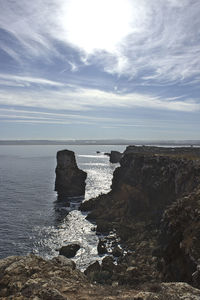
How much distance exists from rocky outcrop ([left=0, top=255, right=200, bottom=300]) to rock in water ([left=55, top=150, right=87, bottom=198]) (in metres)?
71.0

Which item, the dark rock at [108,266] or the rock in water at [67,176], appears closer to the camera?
the dark rock at [108,266]

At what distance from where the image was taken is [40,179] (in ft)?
→ 371

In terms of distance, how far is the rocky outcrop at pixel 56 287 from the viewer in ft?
37.7

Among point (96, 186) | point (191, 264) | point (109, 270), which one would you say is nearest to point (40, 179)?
point (96, 186)

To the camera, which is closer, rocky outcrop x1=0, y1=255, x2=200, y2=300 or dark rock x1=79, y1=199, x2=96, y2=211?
rocky outcrop x1=0, y1=255, x2=200, y2=300

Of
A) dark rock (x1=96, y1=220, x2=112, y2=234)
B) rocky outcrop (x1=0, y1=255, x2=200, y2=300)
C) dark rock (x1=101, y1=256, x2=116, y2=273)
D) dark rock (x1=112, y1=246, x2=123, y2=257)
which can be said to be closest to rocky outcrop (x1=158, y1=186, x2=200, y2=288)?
rocky outcrop (x1=0, y1=255, x2=200, y2=300)

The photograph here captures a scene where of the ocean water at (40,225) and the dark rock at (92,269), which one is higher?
the dark rock at (92,269)

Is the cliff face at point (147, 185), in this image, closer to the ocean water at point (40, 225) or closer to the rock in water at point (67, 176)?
the ocean water at point (40, 225)

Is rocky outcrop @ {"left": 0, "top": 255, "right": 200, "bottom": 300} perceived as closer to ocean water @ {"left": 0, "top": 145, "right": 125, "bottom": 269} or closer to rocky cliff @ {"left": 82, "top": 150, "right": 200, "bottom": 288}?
rocky cliff @ {"left": 82, "top": 150, "right": 200, "bottom": 288}

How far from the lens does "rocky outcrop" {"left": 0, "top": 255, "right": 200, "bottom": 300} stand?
11.5 m

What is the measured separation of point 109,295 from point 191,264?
31.8 ft

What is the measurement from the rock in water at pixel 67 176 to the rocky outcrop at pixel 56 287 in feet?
233

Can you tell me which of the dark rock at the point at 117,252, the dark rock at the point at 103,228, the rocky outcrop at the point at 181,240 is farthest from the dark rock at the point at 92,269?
the dark rock at the point at 103,228

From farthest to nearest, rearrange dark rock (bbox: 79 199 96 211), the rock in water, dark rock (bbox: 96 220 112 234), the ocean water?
the rock in water, dark rock (bbox: 79 199 96 211), dark rock (bbox: 96 220 112 234), the ocean water
